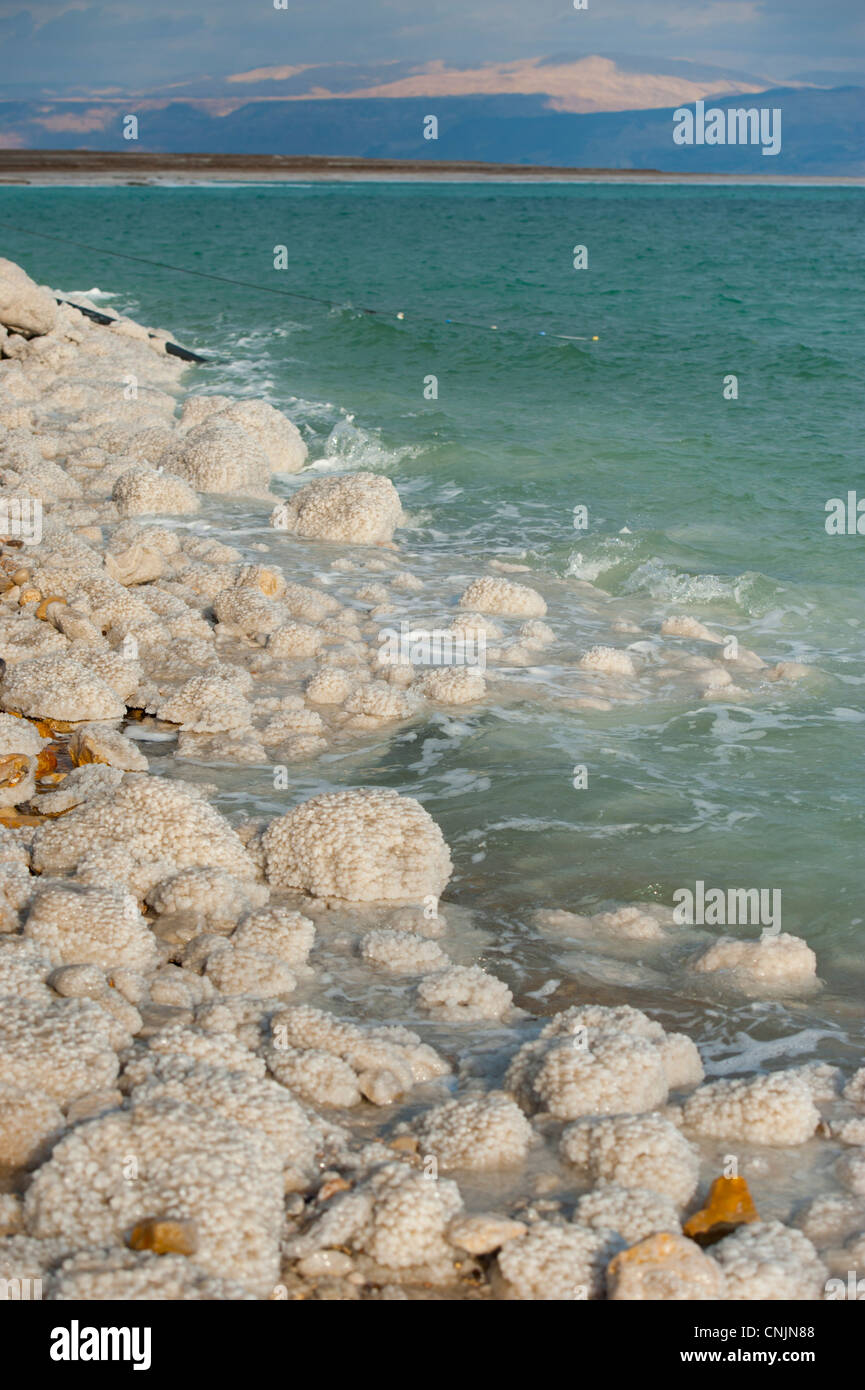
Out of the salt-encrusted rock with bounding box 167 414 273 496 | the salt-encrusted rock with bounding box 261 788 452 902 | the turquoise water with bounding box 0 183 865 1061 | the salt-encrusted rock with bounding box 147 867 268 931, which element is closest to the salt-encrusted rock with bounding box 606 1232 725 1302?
the turquoise water with bounding box 0 183 865 1061

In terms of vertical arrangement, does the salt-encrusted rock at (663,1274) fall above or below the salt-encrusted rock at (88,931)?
below

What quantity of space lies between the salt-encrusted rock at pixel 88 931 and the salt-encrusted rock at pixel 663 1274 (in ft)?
6.66

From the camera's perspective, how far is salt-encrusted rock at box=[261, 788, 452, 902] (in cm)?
521

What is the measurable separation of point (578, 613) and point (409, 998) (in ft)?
17.1

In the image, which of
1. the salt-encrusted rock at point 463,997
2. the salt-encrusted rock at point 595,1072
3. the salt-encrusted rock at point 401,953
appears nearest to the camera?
the salt-encrusted rock at point 595,1072

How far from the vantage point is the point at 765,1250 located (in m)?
3.16

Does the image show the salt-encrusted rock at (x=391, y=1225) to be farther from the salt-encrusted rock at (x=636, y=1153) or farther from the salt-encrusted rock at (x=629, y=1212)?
the salt-encrusted rock at (x=636, y=1153)

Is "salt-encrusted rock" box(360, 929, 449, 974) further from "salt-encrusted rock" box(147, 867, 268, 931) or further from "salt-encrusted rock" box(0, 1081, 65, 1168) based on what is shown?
"salt-encrusted rock" box(0, 1081, 65, 1168)

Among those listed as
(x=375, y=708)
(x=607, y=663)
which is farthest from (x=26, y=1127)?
(x=607, y=663)

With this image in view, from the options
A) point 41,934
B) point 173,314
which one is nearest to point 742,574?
point 41,934

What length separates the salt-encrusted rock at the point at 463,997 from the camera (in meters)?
4.45

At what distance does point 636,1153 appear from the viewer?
346 centimetres

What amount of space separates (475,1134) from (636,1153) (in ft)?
1.47

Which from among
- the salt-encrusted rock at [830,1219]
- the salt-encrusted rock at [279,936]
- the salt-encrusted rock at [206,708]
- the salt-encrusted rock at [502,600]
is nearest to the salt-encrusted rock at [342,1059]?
the salt-encrusted rock at [279,936]
